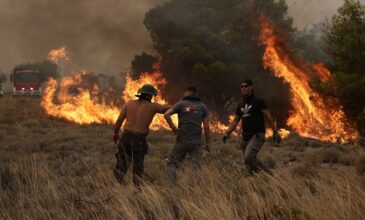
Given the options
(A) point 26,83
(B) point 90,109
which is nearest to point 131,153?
(B) point 90,109

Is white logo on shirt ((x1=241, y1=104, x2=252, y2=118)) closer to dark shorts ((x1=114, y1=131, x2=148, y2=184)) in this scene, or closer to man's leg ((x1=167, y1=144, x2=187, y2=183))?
man's leg ((x1=167, y1=144, x2=187, y2=183))

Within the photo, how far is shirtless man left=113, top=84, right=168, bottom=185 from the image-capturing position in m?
7.46

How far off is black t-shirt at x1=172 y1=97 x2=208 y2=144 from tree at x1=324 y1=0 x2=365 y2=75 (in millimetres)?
10290

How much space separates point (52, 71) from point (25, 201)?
6365cm

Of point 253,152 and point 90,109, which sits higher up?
point 90,109

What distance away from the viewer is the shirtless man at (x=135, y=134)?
746 centimetres

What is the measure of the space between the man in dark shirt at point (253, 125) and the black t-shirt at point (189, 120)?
1.73 ft

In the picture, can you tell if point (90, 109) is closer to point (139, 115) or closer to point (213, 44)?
point (213, 44)

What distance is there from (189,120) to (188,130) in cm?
17

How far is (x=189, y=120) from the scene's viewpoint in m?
8.07

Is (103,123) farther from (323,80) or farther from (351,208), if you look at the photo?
(351,208)

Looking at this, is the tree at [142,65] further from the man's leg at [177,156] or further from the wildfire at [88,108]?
the man's leg at [177,156]

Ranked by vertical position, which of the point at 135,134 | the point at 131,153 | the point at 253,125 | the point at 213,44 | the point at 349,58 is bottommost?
the point at 131,153

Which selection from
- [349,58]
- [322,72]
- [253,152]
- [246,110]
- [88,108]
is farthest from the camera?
[88,108]
